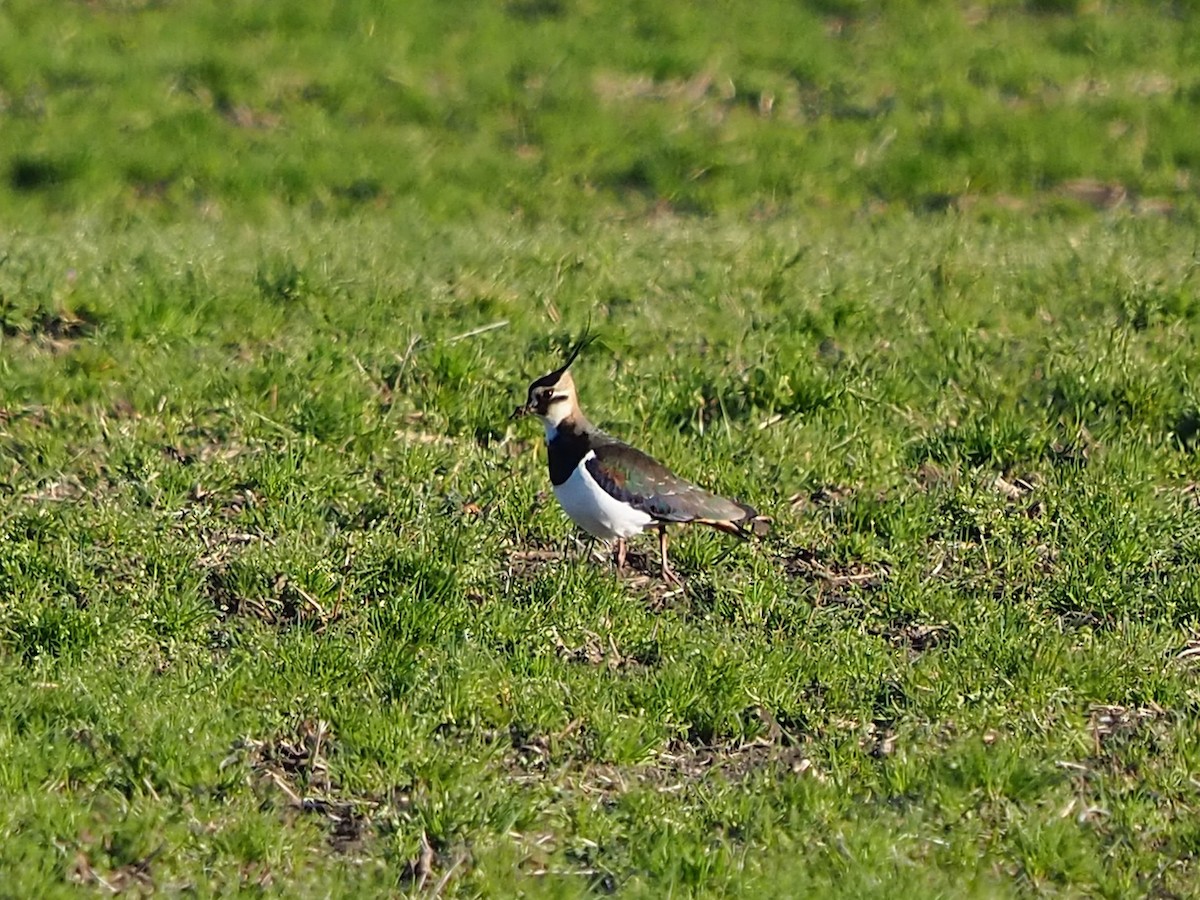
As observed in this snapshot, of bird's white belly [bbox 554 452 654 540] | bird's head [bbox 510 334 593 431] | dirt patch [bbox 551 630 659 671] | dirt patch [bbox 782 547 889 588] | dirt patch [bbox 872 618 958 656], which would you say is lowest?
dirt patch [bbox 782 547 889 588]

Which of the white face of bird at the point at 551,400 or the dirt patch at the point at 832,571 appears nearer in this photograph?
the dirt patch at the point at 832,571

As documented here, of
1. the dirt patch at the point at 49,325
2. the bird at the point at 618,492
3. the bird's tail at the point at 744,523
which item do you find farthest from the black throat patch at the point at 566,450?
the dirt patch at the point at 49,325

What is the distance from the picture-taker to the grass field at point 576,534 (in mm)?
5445

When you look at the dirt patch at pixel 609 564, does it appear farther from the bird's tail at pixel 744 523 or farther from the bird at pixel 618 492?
the bird's tail at pixel 744 523

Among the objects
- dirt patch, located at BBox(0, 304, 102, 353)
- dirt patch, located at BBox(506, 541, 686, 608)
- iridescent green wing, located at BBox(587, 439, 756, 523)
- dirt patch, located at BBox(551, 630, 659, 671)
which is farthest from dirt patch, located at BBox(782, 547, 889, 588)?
dirt patch, located at BBox(0, 304, 102, 353)

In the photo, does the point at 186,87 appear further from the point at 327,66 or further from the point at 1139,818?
the point at 1139,818

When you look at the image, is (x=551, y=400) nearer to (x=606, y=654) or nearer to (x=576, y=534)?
(x=576, y=534)

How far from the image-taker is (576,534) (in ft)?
24.4

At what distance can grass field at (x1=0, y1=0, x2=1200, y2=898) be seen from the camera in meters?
5.45

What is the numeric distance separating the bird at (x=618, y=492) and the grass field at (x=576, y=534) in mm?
208

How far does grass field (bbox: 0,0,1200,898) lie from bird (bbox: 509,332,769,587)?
21cm

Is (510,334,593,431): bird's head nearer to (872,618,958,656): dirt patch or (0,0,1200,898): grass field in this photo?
(0,0,1200,898): grass field

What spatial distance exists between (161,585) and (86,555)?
37 cm

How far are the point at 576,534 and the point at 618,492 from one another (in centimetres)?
65
